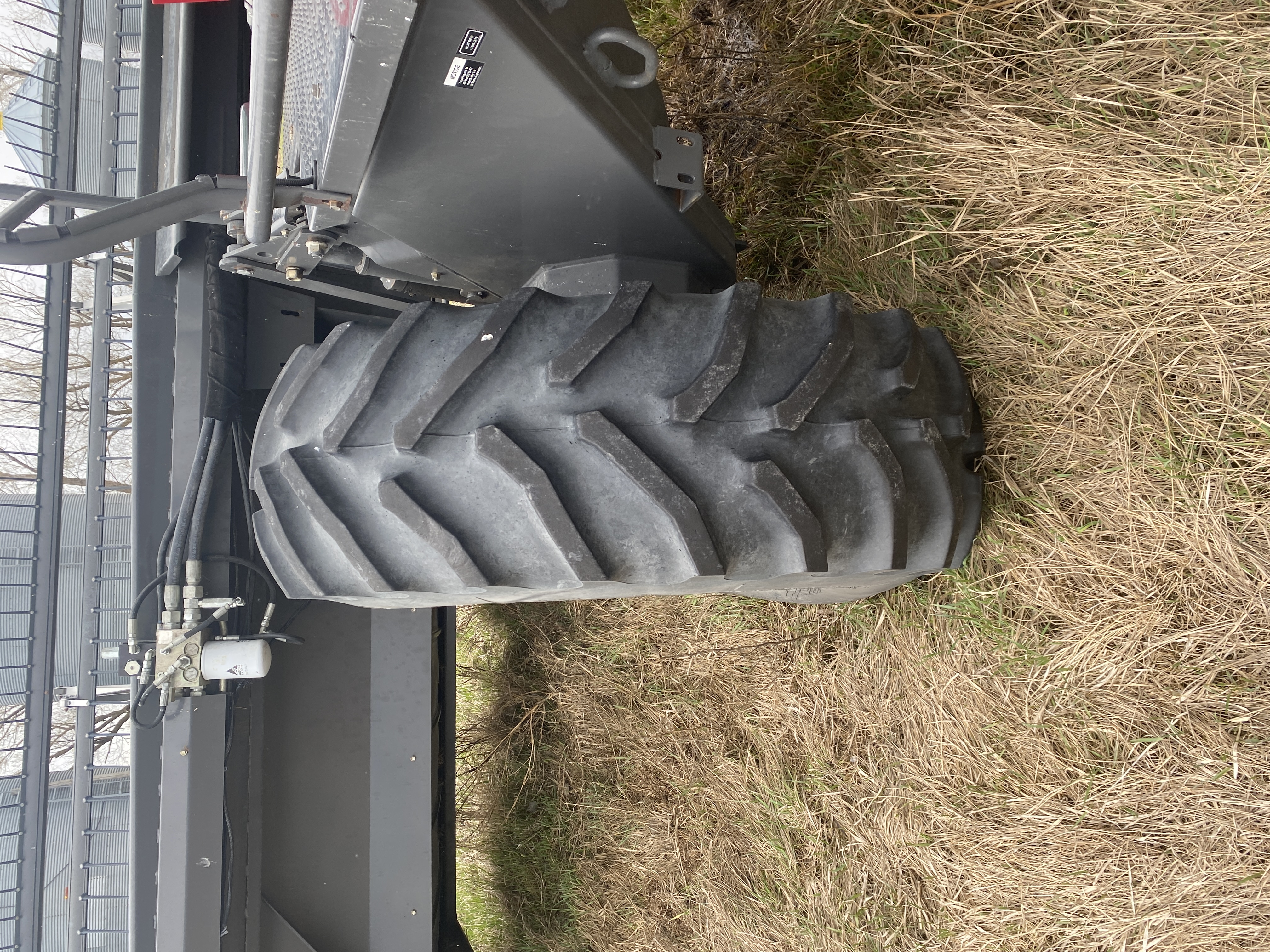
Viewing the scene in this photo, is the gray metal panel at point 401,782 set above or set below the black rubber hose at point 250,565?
below

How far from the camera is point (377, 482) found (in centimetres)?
151

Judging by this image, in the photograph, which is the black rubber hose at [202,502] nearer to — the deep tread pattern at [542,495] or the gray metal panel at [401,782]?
the gray metal panel at [401,782]

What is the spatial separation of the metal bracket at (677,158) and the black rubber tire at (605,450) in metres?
0.27

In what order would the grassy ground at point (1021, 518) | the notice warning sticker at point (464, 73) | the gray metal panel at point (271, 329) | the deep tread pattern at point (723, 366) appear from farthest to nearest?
the gray metal panel at point (271, 329), the grassy ground at point (1021, 518), the deep tread pattern at point (723, 366), the notice warning sticker at point (464, 73)

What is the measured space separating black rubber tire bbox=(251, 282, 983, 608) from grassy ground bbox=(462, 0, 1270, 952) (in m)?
0.43

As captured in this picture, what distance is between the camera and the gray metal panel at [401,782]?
94.7 inches

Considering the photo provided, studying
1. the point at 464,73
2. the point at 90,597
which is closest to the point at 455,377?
the point at 464,73

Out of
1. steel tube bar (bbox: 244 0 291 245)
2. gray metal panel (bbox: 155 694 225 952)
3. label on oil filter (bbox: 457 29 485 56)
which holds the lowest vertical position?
gray metal panel (bbox: 155 694 225 952)

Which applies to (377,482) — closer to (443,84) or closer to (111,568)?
(443,84)

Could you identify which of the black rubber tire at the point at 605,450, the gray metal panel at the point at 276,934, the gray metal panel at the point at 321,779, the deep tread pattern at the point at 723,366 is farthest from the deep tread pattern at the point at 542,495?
the gray metal panel at the point at 276,934

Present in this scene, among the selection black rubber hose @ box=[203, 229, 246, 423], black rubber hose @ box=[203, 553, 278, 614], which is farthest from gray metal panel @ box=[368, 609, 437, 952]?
black rubber hose @ box=[203, 229, 246, 423]

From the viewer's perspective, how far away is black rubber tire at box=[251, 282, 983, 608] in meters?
1.43

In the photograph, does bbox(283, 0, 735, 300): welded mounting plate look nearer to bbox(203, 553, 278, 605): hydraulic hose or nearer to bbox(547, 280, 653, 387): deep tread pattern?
bbox(547, 280, 653, 387): deep tread pattern

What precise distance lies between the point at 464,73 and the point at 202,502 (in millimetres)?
1202
